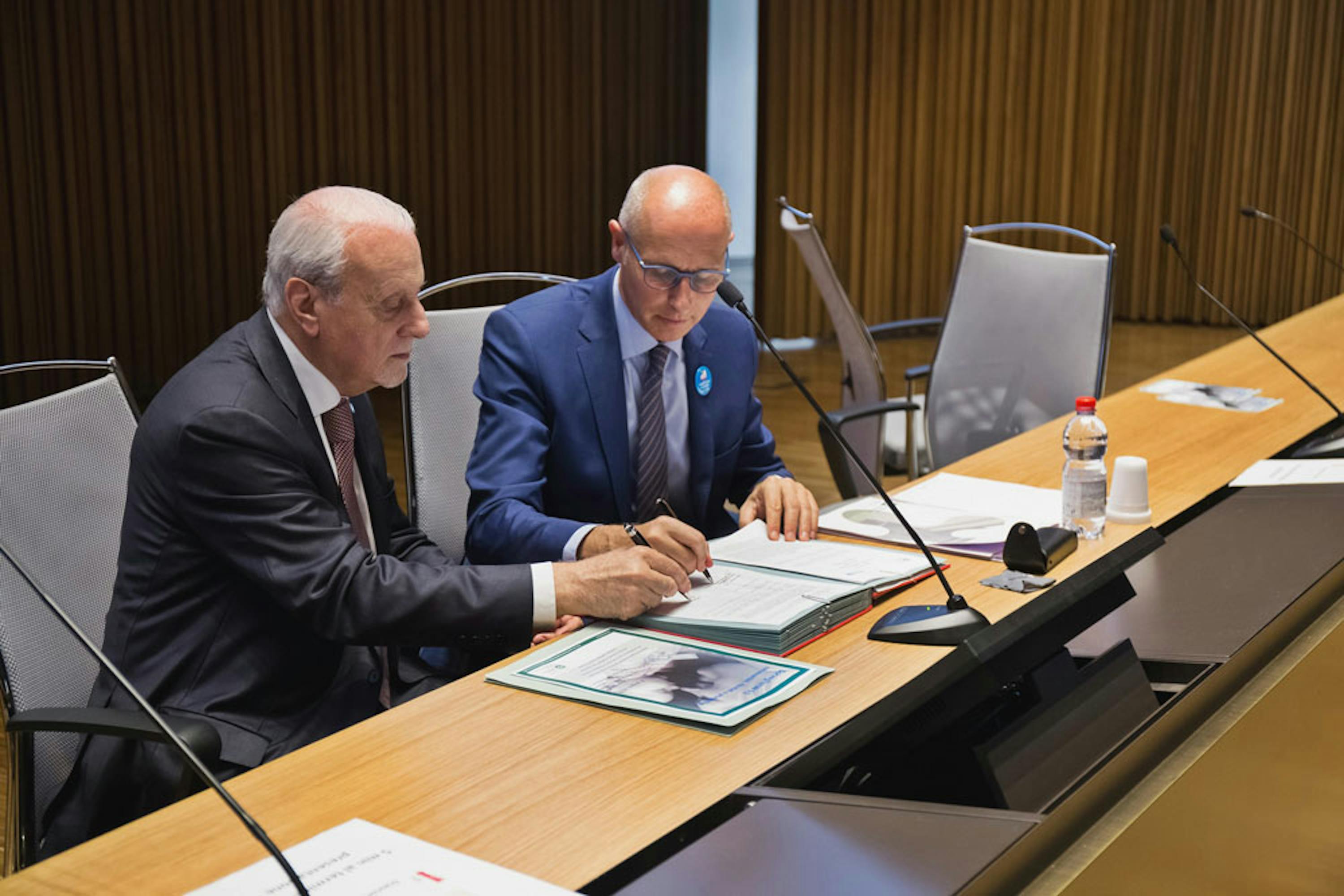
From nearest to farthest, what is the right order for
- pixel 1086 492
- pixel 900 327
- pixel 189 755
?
pixel 189 755
pixel 1086 492
pixel 900 327

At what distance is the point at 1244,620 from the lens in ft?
5.76

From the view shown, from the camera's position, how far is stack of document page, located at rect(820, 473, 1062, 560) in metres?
2.07

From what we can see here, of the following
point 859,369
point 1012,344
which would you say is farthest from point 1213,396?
point 859,369

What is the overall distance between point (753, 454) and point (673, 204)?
55 cm

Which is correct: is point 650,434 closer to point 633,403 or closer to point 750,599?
point 633,403

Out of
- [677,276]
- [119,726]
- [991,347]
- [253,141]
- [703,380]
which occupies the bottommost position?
[119,726]

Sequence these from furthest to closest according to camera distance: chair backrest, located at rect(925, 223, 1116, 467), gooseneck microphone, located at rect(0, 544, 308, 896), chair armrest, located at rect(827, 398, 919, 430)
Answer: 1. chair backrest, located at rect(925, 223, 1116, 467)
2. chair armrest, located at rect(827, 398, 919, 430)
3. gooseneck microphone, located at rect(0, 544, 308, 896)

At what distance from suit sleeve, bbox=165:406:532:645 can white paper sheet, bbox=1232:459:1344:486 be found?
54.6 inches

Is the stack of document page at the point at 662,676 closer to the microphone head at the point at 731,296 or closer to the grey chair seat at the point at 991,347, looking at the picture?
the microphone head at the point at 731,296

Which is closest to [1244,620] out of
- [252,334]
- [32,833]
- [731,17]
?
[252,334]

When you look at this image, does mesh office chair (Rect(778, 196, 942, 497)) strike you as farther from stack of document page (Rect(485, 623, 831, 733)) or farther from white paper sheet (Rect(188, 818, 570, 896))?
white paper sheet (Rect(188, 818, 570, 896))

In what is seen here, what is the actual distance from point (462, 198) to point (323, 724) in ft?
20.0

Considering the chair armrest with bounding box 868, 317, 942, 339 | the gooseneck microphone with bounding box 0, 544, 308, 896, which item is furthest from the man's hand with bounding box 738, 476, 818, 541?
the chair armrest with bounding box 868, 317, 942, 339

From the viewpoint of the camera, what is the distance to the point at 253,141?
6543 mm
